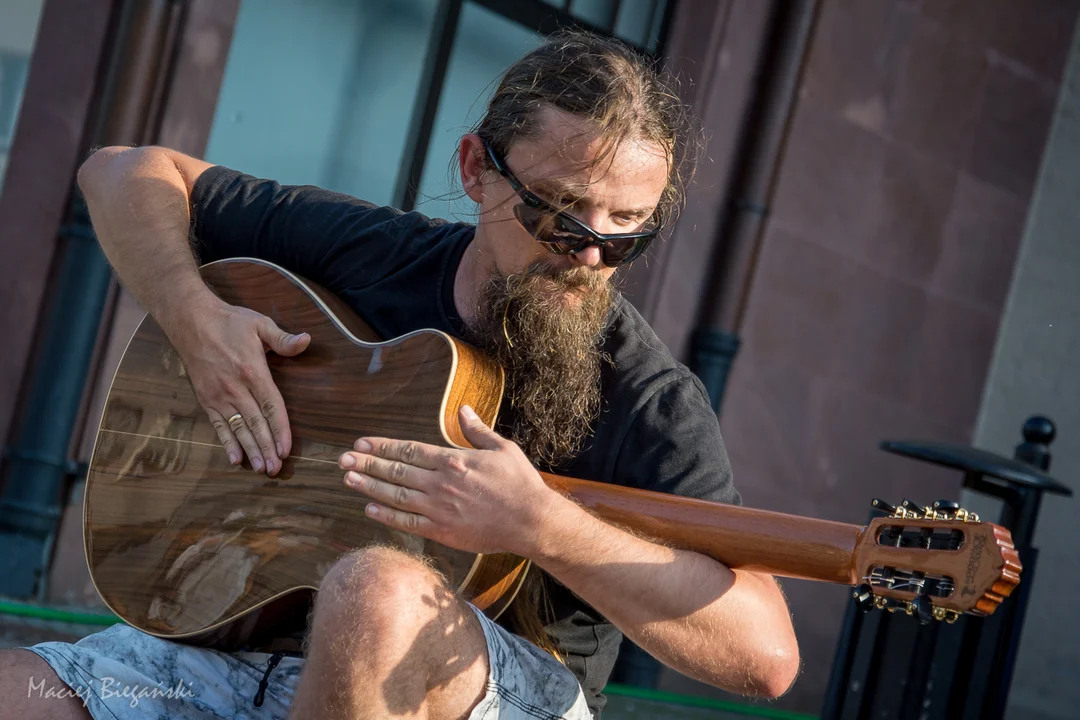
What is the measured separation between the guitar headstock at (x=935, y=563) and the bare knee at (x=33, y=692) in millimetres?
1286

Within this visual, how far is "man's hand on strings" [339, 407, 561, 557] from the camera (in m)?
1.77

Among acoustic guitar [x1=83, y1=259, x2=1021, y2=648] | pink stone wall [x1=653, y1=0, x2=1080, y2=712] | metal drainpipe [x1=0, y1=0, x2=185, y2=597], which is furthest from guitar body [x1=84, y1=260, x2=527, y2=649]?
pink stone wall [x1=653, y1=0, x2=1080, y2=712]

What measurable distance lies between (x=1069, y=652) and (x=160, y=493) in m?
4.43

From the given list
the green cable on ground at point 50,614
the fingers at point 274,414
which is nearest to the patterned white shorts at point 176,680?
the fingers at point 274,414

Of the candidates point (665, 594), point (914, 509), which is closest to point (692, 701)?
point (665, 594)

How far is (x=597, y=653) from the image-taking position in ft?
7.04

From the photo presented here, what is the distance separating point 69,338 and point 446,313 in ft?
6.63

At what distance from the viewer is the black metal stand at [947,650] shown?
3.35m

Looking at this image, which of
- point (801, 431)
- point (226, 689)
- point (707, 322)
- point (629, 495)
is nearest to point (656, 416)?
point (629, 495)

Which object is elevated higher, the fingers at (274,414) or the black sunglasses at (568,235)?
the black sunglasses at (568,235)

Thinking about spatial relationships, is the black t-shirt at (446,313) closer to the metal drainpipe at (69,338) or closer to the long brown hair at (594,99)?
the long brown hair at (594,99)

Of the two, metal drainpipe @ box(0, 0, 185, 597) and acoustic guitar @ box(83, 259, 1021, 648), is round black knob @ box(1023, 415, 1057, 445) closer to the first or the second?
acoustic guitar @ box(83, 259, 1021, 648)

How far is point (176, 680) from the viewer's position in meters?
2.09

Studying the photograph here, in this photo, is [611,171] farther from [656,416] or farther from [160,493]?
[160,493]
